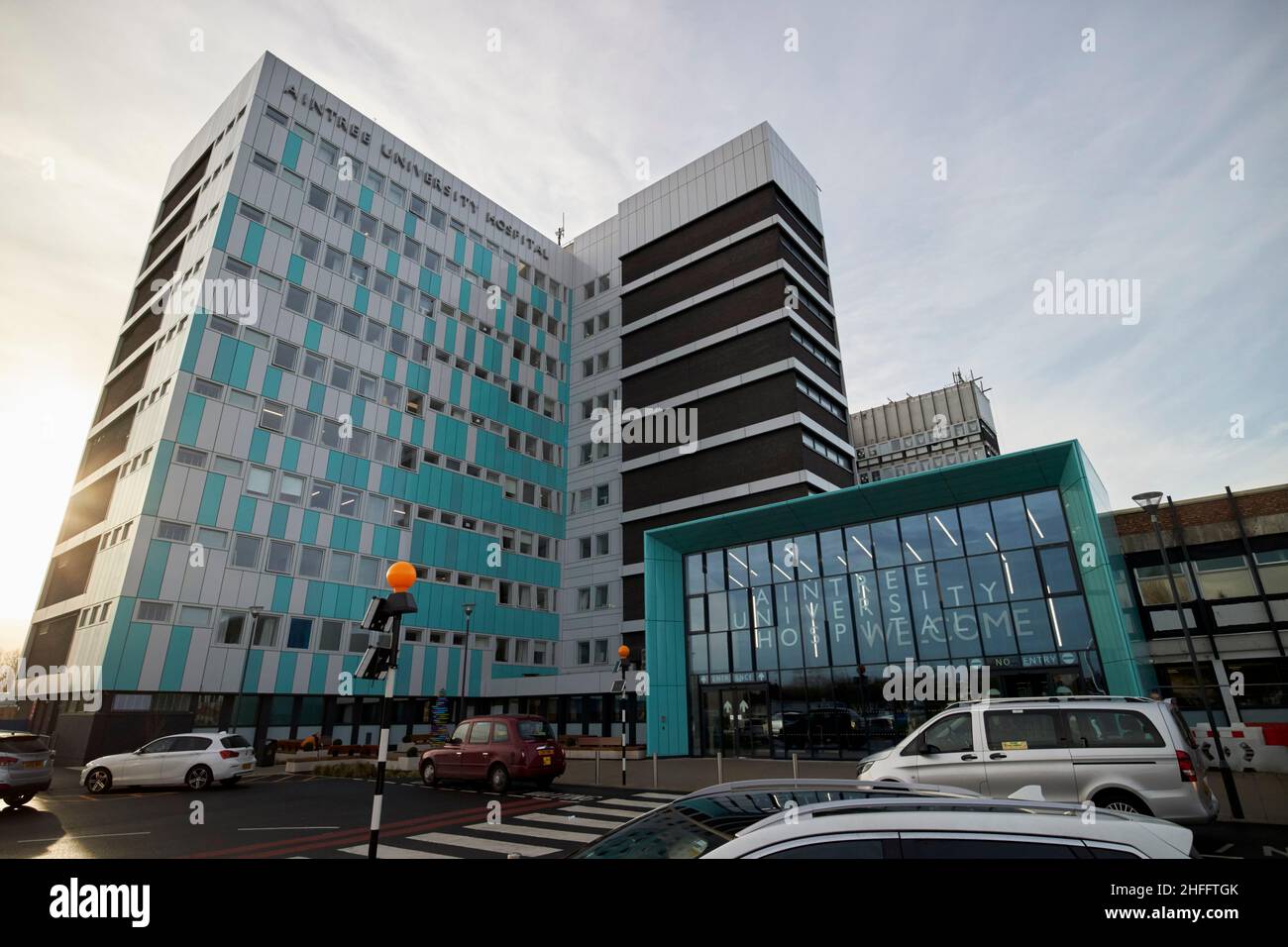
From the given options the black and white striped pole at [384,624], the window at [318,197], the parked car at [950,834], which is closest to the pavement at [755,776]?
the black and white striped pole at [384,624]

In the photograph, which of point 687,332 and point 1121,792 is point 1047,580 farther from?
point 687,332

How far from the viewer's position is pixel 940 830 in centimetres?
235

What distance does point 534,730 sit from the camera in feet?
57.5

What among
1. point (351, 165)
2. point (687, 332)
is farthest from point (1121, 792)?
point (351, 165)

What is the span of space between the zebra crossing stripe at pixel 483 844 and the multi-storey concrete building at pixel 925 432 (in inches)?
2935

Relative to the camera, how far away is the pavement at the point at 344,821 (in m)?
9.56

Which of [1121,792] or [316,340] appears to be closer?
[1121,792]

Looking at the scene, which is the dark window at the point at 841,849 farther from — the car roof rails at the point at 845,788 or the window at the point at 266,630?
the window at the point at 266,630

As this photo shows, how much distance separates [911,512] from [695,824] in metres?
23.8

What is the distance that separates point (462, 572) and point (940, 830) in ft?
138

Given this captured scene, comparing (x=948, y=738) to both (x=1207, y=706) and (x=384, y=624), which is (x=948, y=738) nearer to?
(x=384, y=624)

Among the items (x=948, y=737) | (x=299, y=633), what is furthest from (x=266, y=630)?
(x=948, y=737)

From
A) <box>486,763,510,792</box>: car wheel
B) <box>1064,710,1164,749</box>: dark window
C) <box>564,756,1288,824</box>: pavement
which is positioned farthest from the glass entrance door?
<box>1064,710,1164,749</box>: dark window
